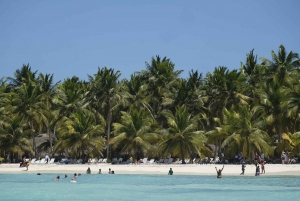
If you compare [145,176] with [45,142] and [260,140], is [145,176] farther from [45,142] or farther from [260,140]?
[45,142]

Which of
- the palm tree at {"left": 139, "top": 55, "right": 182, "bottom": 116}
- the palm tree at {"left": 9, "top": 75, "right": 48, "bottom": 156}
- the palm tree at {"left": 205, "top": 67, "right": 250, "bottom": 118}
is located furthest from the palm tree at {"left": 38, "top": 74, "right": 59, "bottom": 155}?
the palm tree at {"left": 205, "top": 67, "right": 250, "bottom": 118}

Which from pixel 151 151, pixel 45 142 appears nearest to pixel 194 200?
pixel 151 151

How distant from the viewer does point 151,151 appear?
4722cm

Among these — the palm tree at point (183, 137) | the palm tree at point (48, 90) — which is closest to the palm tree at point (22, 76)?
the palm tree at point (48, 90)

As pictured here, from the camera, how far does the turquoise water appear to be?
84.6 feet

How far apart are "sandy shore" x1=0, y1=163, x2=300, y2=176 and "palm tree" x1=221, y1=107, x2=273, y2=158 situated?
1.55 meters

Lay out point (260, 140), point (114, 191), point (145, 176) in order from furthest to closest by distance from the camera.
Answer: point (260, 140), point (145, 176), point (114, 191)

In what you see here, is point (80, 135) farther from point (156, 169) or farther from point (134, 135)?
point (156, 169)

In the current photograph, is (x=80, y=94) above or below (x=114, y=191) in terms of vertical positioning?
above

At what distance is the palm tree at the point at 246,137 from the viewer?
41688 mm

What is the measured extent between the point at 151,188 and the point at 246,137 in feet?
47.0

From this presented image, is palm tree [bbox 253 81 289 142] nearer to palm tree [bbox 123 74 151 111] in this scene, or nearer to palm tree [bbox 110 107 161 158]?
palm tree [bbox 110 107 161 158]

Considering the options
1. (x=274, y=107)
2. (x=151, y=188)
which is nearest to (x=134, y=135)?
(x=274, y=107)

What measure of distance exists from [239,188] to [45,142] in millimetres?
34705
